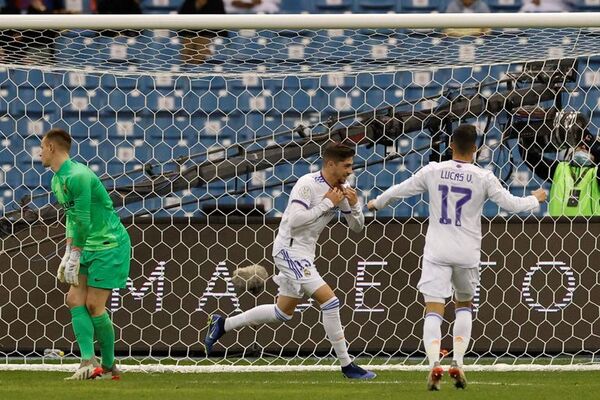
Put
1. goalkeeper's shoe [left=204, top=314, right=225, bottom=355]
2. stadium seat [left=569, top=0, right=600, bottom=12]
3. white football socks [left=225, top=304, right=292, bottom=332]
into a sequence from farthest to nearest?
stadium seat [left=569, top=0, right=600, bottom=12] < goalkeeper's shoe [left=204, top=314, right=225, bottom=355] < white football socks [left=225, top=304, right=292, bottom=332]

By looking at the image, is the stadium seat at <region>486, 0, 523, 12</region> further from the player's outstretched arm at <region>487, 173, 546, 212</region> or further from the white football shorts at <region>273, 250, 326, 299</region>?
the player's outstretched arm at <region>487, 173, 546, 212</region>

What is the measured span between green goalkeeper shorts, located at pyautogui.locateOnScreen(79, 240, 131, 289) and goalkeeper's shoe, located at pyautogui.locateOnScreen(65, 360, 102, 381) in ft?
1.52

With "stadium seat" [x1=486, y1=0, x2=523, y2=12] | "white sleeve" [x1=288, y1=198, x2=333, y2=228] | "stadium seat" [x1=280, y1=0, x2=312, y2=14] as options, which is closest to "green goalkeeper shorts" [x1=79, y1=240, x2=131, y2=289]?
"white sleeve" [x1=288, y1=198, x2=333, y2=228]

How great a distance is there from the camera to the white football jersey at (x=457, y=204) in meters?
7.38

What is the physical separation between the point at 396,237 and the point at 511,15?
171 centimetres

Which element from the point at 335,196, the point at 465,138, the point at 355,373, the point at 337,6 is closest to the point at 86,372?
the point at 355,373

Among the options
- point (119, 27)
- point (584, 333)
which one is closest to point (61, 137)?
point (119, 27)

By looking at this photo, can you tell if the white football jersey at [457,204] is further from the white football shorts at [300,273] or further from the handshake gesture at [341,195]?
the white football shorts at [300,273]

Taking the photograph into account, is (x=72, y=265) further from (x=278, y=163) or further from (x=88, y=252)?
(x=278, y=163)

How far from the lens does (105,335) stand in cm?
791

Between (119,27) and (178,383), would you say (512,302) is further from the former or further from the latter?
(119,27)

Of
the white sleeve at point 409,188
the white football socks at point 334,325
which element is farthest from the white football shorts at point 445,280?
the white football socks at point 334,325

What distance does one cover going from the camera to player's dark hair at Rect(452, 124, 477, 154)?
7332mm

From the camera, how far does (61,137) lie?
7.78 meters
